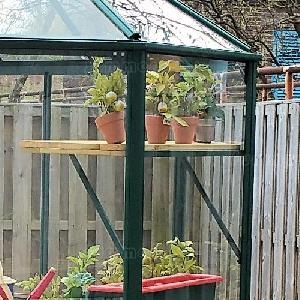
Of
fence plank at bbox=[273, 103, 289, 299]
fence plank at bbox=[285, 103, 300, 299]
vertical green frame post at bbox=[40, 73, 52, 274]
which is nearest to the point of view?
vertical green frame post at bbox=[40, 73, 52, 274]

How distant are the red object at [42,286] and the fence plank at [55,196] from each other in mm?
41

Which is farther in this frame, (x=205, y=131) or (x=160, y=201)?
(x=205, y=131)

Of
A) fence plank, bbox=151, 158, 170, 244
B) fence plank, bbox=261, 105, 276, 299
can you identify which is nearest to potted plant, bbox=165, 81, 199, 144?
fence plank, bbox=151, 158, 170, 244

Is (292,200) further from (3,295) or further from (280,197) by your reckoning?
(3,295)

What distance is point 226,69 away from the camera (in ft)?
8.98

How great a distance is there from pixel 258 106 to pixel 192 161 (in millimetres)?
1935

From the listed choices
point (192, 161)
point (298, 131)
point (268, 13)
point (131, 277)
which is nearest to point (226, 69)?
point (192, 161)

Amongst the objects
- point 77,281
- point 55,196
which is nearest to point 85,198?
point 55,196

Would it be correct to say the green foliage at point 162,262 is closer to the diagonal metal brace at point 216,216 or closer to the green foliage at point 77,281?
the green foliage at point 77,281

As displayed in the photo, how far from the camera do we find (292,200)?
13.9 ft

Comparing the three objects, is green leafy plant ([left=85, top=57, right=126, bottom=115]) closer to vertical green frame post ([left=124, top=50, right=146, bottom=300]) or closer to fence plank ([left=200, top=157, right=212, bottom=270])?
vertical green frame post ([left=124, top=50, right=146, bottom=300])

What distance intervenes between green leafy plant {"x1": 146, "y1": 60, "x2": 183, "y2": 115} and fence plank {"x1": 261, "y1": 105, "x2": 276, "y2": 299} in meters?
1.86

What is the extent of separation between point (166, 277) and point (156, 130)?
0.52m

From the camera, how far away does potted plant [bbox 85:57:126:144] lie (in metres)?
2.42
